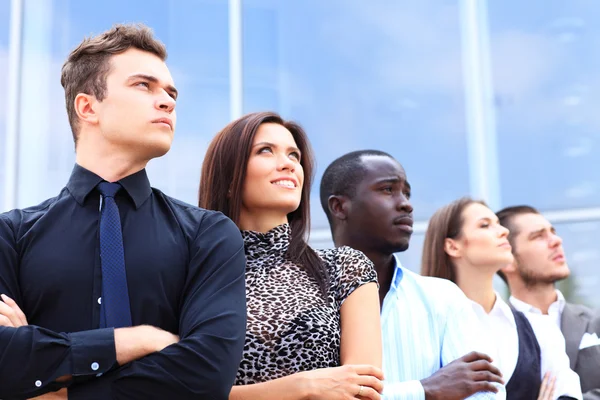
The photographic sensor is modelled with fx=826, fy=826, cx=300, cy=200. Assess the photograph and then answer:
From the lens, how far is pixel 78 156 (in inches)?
80.4

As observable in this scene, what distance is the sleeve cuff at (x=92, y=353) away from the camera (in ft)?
5.49

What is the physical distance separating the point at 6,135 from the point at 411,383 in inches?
152

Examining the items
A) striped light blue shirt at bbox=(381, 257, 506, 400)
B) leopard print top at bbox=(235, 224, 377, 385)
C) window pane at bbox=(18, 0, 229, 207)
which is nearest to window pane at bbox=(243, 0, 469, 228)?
window pane at bbox=(18, 0, 229, 207)

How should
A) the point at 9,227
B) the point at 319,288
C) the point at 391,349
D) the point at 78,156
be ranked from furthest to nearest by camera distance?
the point at 391,349, the point at 319,288, the point at 78,156, the point at 9,227

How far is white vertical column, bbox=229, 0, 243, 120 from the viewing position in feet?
18.4

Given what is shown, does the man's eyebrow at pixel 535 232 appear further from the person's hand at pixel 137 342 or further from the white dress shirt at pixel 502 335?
the person's hand at pixel 137 342

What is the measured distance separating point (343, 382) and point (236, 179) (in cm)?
72

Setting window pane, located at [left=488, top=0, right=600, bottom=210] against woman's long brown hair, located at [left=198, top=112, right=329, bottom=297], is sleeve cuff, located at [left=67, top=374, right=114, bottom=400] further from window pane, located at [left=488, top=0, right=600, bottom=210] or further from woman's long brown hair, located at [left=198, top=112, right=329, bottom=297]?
window pane, located at [left=488, top=0, right=600, bottom=210]

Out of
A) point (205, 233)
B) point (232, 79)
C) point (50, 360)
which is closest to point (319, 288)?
point (205, 233)

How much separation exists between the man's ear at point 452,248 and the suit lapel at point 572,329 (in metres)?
0.61

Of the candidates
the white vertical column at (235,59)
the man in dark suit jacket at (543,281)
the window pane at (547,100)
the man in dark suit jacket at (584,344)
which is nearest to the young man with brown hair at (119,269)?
the man in dark suit jacket at (584,344)

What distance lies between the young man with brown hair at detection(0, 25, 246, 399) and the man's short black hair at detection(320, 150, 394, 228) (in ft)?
4.52

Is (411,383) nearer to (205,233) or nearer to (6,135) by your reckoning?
(205,233)

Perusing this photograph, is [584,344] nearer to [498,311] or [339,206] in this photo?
[498,311]
